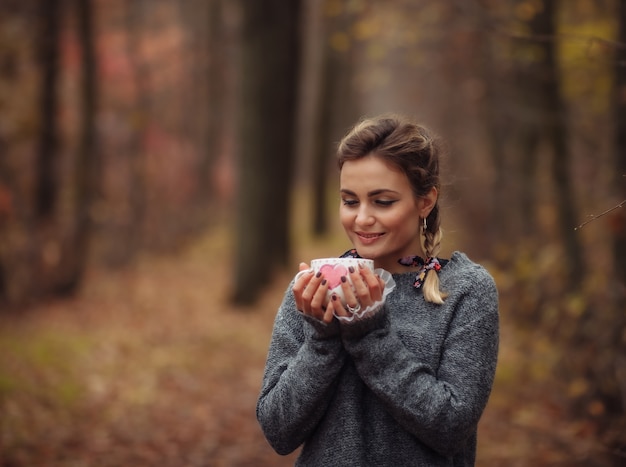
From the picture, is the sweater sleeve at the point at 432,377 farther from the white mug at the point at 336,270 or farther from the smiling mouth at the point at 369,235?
the smiling mouth at the point at 369,235

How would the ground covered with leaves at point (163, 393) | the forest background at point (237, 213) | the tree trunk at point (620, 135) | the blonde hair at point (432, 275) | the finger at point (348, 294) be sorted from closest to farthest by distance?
the finger at point (348, 294), the blonde hair at point (432, 275), the tree trunk at point (620, 135), the ground covered with leaves at point (163, 393), the forest background at point (237, 213)

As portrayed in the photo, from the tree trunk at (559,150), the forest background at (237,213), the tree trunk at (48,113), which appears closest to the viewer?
the forest background at (237,213)

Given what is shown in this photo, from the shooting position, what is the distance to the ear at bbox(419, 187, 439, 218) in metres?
2.69

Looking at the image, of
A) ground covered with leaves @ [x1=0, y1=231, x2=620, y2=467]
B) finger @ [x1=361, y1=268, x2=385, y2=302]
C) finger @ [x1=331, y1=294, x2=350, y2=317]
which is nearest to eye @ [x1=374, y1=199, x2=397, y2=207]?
finger @ [x1=361, y1=268, x2=385, y2=302]

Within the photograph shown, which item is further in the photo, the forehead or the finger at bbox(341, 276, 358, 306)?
the forehead

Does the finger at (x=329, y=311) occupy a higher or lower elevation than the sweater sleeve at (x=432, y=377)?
higher

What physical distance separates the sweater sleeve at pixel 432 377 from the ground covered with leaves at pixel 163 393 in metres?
1.92

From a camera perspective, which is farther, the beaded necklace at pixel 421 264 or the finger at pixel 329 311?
the beaded necklace at pixel 421 264

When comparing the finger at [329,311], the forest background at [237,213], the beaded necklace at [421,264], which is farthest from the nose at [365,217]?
the forest background at [237,213]

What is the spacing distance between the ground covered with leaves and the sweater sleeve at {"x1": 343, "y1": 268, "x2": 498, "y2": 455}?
75.5 inches

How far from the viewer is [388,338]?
2355 millimetres

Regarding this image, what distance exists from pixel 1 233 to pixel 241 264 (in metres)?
3.72

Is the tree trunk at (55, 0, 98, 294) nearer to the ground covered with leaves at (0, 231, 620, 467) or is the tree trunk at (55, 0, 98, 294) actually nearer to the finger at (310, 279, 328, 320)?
the ground covered with leaves at (0, 231, 620, 467)

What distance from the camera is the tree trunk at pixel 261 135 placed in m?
11.5
